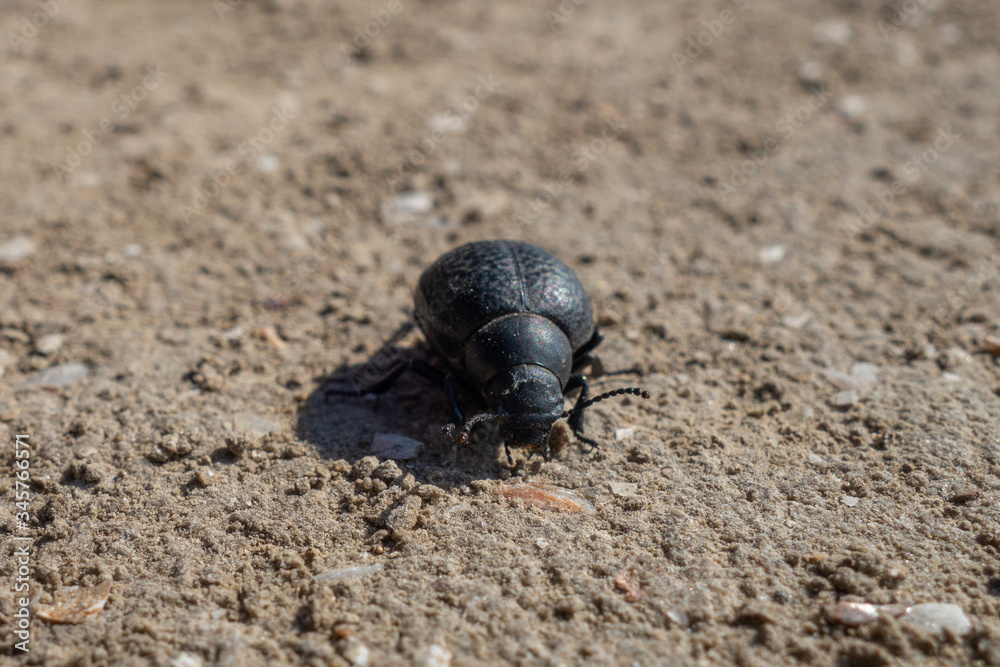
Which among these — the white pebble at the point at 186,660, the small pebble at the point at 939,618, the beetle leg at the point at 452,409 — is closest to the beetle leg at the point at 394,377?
the beetle leg at the point at 452,409

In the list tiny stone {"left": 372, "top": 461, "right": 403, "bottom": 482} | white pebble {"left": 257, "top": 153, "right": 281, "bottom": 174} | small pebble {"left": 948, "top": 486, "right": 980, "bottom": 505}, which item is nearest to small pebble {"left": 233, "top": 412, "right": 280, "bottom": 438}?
tiny stone {"left": 372, "top": 461, "right": 403, "bottom": 482}

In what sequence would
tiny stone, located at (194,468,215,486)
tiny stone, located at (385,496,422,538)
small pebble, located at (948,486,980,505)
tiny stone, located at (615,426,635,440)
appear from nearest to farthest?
tiny stone, located at (385,496,422,538)
small pebble, located at (948,486,980,505)
tiny stone, located at (194,468,215,486)
tiny stone, located at (615,426,635,440)

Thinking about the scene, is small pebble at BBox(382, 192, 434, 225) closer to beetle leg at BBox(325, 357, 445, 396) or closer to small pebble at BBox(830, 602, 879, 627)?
beetle leg at BBox(325, 357, 445, 396)

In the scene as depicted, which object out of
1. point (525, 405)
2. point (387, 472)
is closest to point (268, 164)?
point (387, 472)

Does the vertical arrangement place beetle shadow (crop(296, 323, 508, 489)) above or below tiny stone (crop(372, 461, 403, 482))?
below

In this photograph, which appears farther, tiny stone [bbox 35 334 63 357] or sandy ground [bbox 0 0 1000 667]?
tiny stone [bbox 35 334 63 357]

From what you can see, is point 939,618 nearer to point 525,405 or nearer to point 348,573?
point 525,405

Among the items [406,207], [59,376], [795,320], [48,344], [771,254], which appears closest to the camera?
[59,376]
